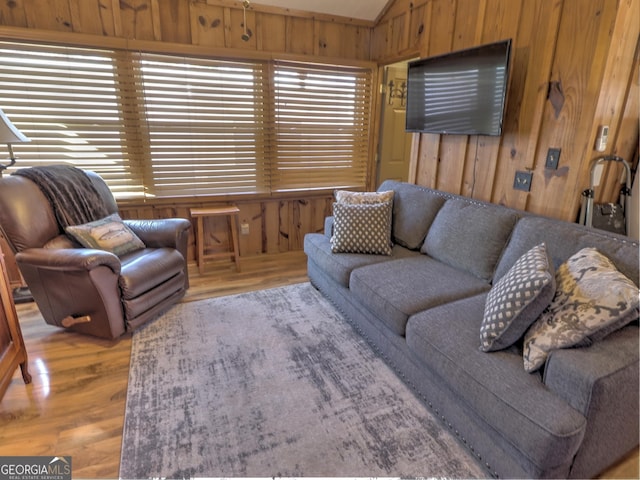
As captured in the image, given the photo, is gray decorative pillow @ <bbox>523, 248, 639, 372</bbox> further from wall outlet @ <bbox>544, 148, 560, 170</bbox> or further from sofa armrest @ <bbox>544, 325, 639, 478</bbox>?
wall outlet @ <bbox>544, 148, 560, 170</bbox>

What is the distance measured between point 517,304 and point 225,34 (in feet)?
10.8

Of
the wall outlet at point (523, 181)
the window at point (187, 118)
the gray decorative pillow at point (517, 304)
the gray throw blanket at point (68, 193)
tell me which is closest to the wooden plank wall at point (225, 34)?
the window at point (187, 118)

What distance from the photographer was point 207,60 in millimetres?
3260

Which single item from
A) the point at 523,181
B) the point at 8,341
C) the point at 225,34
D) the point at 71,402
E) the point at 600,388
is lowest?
the point at 71,402

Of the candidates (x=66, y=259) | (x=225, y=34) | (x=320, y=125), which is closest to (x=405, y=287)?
(x=66, y=259)

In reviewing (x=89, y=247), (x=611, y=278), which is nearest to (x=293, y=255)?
(x=89, y=247)

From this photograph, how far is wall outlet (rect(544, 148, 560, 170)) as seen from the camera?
2168 millimetres

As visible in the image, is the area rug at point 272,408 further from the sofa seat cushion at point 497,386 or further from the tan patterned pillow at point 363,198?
the tan patterned pillow at point 363,198

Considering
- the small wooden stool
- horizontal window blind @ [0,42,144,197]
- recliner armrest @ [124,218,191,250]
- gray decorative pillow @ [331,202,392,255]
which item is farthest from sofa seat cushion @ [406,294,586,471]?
horizontal window blind @ [0,42,144,197]

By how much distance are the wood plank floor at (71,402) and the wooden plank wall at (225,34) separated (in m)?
1.40

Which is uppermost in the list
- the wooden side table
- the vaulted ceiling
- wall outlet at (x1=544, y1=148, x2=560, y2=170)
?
the vaulted ceiling

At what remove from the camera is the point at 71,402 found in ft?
5.94

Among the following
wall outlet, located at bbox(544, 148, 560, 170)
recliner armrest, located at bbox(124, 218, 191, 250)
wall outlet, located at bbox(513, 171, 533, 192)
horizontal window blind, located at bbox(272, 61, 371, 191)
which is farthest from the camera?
horizontal window blind, located at bbox(272, 61, 371, 191)

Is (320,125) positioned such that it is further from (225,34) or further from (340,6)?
(225,34)
